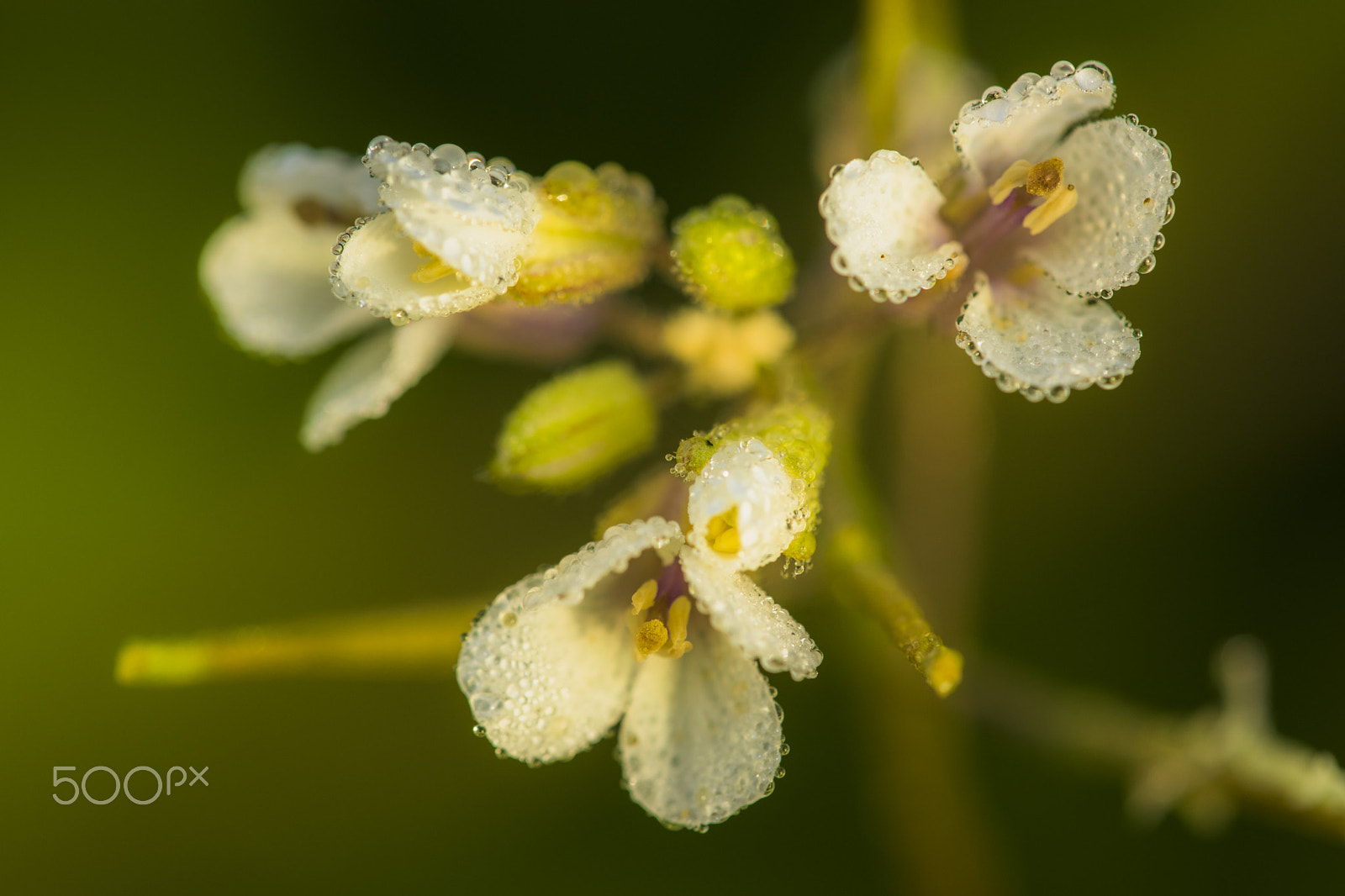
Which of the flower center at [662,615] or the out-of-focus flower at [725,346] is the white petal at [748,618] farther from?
the out-of-focus flower at [725,346]

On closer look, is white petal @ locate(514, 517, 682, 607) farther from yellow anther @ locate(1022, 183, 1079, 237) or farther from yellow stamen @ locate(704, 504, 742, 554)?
yellow anther @ locate(1022, 183, 1079, 237)

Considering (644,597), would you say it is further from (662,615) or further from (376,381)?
(376,381)

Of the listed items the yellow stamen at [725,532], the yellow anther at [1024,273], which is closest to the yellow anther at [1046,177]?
the yellow anther at [1024,273]

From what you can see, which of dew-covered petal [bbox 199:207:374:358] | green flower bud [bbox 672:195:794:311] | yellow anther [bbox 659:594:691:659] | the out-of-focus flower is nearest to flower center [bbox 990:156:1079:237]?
green flower bud [bbox 672:195:794:311]

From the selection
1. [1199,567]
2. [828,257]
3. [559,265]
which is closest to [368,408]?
[559,265]

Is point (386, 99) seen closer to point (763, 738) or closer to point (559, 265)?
point (559, 265)
